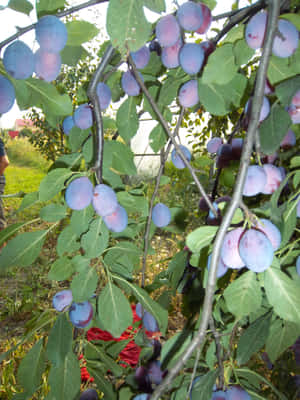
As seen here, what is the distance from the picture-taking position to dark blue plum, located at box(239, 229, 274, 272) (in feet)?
1.28

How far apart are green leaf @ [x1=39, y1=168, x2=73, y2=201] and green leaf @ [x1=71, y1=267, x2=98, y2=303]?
20cm

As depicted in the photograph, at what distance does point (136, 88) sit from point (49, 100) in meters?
0.18

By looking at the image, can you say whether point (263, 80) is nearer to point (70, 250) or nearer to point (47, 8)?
point (47, 8)

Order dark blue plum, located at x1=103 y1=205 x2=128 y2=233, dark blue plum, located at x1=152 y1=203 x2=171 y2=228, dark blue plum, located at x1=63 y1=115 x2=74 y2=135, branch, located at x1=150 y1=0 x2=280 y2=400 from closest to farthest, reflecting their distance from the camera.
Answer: branch, located at x1=150 y1=0 x2=280 y2=400
dark blue plum, located at x1=103 y1=205 x2=128 y2=233
dark blue plum, located at x1=63 y1=115 x2=74 y2=135
dark blue plum, located at x1=152 y1=203 x2=171 y2=228

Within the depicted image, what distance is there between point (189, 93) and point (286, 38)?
173mm

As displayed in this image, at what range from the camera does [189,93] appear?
0.58 metres

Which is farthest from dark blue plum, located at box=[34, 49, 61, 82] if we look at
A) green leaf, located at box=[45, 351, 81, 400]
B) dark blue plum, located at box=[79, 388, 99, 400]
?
dark blue plum, located at box=[79, 388, 99, 400]

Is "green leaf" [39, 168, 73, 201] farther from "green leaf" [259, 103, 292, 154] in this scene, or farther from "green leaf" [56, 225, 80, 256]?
"green leaf" [259, 103, 292, 154]

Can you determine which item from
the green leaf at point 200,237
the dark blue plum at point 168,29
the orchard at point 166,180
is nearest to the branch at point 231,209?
the orchard at point 166,180

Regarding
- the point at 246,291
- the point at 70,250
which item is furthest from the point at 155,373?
the point at 246,291

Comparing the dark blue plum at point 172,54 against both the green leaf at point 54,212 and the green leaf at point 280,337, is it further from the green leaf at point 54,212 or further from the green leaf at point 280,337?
the green leaf at point 280,337

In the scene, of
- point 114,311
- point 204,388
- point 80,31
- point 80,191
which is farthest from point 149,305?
point 80,31

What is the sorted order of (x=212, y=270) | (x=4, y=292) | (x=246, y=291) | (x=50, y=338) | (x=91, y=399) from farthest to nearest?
1. (x=4, y=292)
2. (x=91, y=399)
3. (x=50, y=338)
4. (x=246, y=291)
5. (x=212, y=270)

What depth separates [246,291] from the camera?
0.43m
